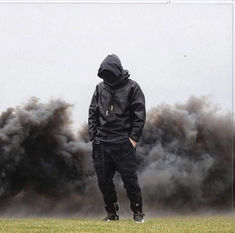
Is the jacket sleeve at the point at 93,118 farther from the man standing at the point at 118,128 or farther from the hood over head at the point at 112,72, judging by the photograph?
the hood over head at the point at 112,72

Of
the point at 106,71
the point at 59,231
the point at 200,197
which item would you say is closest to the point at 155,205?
the point at 200,197

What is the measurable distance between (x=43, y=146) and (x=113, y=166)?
5.55 metres

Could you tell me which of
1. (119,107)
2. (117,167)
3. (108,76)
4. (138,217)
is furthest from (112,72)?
(138,217)

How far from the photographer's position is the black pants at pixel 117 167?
23.4 feet

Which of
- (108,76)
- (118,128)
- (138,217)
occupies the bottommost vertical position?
(138,217)

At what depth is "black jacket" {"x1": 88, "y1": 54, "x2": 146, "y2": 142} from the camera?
7109 millimetres

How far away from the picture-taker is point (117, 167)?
23.7ft

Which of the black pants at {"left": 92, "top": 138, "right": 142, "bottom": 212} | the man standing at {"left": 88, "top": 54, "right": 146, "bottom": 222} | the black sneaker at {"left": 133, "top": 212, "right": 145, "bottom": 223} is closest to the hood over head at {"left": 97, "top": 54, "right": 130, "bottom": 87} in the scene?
the man standing at {"left": 88, "top": 54, "right": 146, "bottom": 222}

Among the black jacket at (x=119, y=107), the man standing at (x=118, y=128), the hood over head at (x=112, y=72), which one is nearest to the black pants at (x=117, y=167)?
the man standing at (x=118, y=128)

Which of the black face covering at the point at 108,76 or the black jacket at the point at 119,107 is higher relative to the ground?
the black face covering at the point at 108,76

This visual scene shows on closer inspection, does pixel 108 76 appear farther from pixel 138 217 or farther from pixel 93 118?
pixel 138 217

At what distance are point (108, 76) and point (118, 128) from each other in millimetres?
763

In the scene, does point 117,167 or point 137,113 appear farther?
point 117,167

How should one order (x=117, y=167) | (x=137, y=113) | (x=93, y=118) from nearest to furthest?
(x=137, y=113) < (x=117, y=167) < (x=93, y=118)
